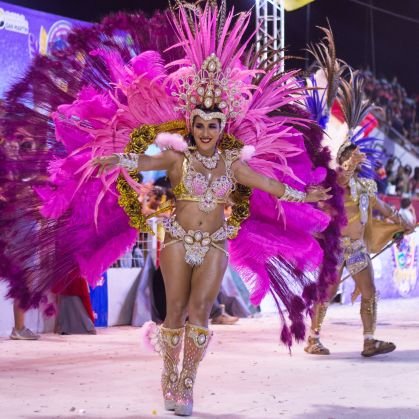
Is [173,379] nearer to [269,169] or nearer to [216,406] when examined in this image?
[216,406]

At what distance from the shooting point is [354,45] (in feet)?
59.6

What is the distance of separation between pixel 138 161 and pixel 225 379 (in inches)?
77.8

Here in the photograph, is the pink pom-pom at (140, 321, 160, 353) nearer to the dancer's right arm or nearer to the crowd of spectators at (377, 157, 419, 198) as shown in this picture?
the dancer's right arm

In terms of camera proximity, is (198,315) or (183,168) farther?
(183,168)

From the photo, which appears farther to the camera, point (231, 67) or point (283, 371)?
point (283, 371)

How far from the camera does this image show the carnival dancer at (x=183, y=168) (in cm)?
464

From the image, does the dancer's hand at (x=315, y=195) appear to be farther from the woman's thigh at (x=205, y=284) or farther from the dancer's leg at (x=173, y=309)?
the dancer's leg at (x=173, y=309)

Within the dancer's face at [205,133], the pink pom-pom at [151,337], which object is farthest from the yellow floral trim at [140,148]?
the pink pom-pom at [151,337]

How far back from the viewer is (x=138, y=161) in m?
4.52

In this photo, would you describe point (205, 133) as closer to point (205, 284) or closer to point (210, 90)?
point (210, 90)

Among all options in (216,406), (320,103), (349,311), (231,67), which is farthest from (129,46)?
(349,311)

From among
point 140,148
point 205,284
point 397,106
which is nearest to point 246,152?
point 140,148

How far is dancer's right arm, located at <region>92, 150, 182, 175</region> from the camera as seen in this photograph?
4395 mm

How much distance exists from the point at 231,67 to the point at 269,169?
0.68m
